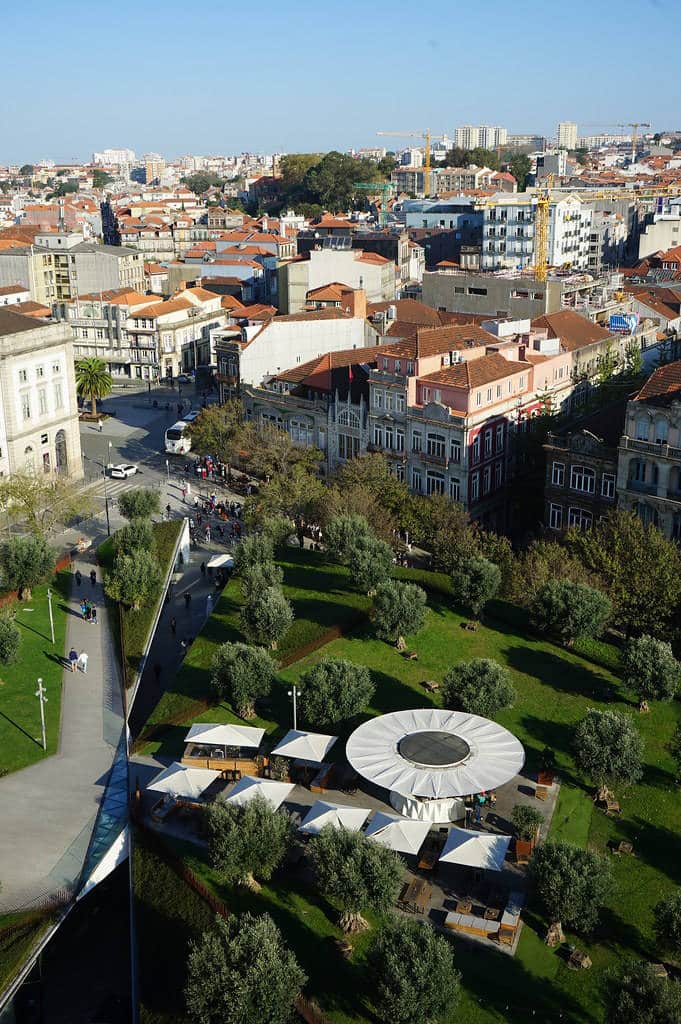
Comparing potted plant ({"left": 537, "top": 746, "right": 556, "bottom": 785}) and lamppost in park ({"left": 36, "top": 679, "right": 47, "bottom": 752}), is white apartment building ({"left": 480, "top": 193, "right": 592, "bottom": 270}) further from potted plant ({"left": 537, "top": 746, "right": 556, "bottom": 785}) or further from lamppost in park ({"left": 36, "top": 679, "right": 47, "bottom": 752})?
lamppost in park ({"left": 36, "top": 679, "right": 47, "bottom": 752})

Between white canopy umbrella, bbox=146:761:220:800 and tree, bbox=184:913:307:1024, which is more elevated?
tree, bbox=184:913:307:1024

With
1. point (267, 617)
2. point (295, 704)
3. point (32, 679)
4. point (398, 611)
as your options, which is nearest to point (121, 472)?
point (32, 679)

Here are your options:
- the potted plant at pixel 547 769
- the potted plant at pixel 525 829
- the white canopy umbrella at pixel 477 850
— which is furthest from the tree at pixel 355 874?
the potted plant at pixel 547 769

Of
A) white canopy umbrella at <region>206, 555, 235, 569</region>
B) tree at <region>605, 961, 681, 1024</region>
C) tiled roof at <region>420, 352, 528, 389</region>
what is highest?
tiled roof at <region>420, 352, 528, 389</region>

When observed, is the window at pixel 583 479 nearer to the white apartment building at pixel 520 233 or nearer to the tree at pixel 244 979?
A: the tree at pixel 244 979

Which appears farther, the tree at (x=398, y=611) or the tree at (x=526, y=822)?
the tree at (x=398, y=611)

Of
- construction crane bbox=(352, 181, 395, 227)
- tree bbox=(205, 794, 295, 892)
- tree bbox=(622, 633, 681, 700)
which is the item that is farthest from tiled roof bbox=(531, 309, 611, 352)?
construction crane bbox=(352, 181, 395, 227)
